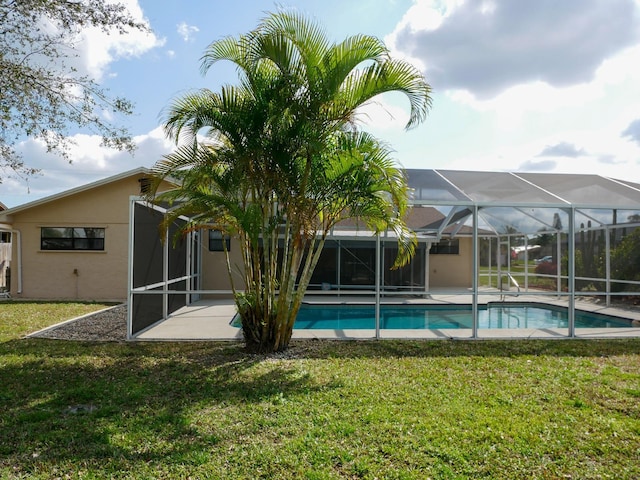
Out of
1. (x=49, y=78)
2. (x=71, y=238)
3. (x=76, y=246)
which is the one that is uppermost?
(x=49, y=78)

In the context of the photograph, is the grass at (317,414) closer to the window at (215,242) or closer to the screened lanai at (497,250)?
the screened lanai at (497,250)

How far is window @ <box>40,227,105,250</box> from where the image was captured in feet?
47.3

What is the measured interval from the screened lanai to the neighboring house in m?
2.85

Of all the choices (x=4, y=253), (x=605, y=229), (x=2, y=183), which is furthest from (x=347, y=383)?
(x=4, y=253)

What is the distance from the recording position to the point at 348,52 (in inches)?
229

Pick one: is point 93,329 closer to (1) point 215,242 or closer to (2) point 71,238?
(1) point 215,242

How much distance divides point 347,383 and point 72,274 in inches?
485

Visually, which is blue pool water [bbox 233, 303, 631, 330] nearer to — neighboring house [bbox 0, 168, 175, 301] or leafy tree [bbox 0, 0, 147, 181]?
leafy tree [bbox 0, 0, 147, 181]

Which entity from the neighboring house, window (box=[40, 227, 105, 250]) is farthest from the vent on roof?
window (box=[40, 227, 105, 250])

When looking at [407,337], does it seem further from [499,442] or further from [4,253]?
[4,253]

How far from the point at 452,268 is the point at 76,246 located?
1437cm

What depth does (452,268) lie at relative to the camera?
1900 centimetres

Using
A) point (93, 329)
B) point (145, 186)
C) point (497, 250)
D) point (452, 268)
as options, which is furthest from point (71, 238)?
point (497, 250)

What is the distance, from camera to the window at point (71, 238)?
14.4 meters
